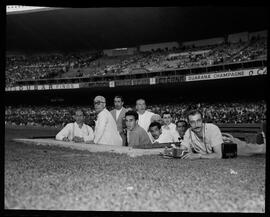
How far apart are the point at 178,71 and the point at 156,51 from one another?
142 inches

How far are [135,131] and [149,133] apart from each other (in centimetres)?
46

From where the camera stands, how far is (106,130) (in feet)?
21.9

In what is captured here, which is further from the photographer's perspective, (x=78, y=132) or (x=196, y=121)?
(x=78, y=132)

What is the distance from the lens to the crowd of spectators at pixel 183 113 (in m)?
15.3

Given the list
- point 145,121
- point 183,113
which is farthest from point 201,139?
point 183,113

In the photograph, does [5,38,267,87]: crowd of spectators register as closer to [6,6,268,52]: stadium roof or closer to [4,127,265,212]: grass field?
[6,6,268,52]: stadium roof

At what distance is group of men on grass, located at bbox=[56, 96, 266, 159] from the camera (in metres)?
5.64

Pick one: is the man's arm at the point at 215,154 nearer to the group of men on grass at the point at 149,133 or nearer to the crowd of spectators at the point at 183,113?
the group of men on grass at the point at 149,133

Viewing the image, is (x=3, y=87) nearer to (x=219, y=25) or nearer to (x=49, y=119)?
(x=49, y=119)

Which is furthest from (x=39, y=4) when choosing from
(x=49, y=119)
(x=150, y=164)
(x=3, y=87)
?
(x=49, y=119)

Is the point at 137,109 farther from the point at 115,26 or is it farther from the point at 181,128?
the point at 115,26

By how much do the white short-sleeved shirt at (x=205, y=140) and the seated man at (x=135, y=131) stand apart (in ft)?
3.37

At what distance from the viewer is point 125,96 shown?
19.3m

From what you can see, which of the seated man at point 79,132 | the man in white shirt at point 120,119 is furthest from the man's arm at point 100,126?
the man in white shirt at point 120,119
